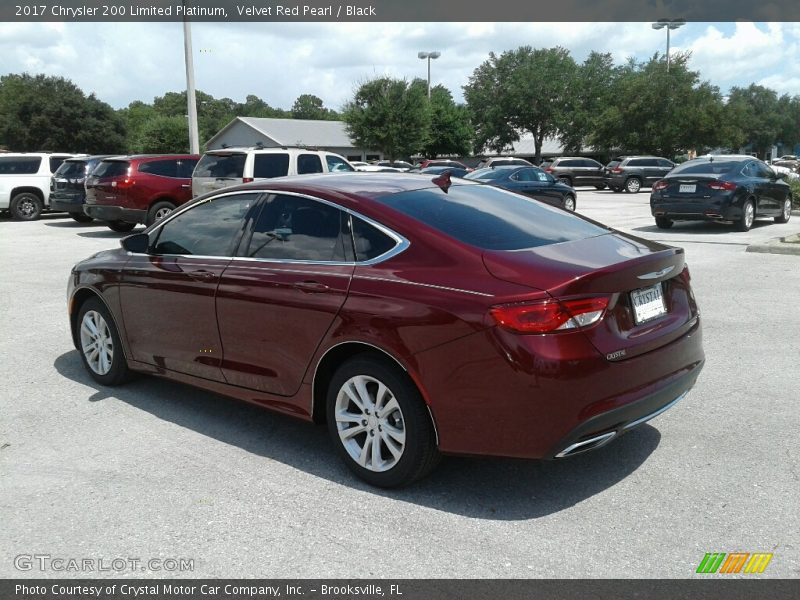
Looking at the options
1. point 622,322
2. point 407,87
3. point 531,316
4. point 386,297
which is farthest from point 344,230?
point 407,87

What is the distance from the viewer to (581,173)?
127 ft

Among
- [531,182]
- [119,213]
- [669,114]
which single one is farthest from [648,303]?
[669,114]

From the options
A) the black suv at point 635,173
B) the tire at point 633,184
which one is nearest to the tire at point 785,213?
the black suv at point 635,173

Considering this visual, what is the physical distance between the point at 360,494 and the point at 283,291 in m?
1.23

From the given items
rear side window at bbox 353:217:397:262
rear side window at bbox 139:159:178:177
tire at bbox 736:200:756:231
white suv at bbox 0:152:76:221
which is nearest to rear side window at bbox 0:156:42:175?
white suv at bbox 0:152:76:221

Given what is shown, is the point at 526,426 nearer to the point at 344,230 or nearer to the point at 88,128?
the point at 344,230

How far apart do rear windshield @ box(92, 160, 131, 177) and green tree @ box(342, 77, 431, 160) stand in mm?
34111

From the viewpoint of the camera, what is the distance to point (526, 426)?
144 inches

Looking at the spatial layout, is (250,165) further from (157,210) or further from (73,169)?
(73,169)

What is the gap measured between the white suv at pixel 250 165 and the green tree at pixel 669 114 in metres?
38.8

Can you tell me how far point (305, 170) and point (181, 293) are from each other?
11.2 metres

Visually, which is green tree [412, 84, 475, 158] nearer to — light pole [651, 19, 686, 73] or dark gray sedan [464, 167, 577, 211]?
light pole [651, 19, 686, 73]

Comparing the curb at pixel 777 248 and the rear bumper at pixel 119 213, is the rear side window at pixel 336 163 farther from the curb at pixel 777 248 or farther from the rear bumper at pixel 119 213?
the curb at pixel 777 248

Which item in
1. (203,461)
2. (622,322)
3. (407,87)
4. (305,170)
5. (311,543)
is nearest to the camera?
(311,543)
